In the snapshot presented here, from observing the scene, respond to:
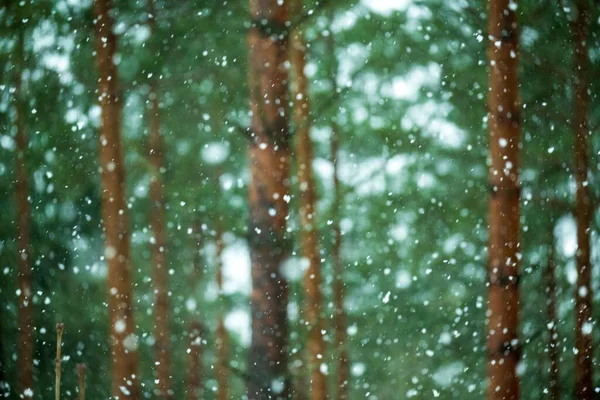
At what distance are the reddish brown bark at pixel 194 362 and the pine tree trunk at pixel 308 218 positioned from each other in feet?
1.85

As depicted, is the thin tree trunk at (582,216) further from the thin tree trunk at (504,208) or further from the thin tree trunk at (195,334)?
the thin tree trunk at (195,334)

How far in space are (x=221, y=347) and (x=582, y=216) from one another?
5.73 ft

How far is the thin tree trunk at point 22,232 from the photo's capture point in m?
2.76

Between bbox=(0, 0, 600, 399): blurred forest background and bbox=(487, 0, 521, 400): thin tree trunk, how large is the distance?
7 cm

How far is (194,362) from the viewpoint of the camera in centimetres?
320

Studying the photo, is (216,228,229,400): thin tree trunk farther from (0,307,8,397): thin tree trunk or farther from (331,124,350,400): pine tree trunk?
(0,307,8,397): thin tree trunk

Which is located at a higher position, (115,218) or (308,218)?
(308,218)

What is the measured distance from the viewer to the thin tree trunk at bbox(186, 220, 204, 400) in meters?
3.13

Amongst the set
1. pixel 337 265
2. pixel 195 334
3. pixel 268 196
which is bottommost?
pixel 195 334

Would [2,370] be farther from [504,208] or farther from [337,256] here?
[504,208]

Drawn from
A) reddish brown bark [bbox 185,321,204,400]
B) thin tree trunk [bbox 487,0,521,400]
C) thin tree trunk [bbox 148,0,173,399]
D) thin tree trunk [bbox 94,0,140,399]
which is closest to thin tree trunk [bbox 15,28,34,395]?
thin tree trunk [bbox 94,0,140,399]

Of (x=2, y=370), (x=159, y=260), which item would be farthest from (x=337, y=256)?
(x=2, y=370)

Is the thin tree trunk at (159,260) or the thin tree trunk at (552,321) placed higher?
the thin tree trunk at (159,260)

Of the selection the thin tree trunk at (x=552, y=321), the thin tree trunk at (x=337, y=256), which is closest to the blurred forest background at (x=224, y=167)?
the thin tree trunk at (x=552, y=321)
